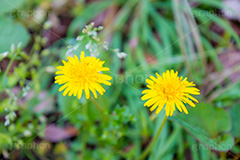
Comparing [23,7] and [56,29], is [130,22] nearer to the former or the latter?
[56,29]

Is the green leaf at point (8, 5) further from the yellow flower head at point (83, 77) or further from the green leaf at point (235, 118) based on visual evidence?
the green leaf at point (235, 118)

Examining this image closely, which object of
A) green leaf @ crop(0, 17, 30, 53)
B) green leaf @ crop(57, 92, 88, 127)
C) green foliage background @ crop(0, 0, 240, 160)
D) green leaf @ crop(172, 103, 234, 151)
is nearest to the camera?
green leaf @ crop(172, 103, 234, 151)

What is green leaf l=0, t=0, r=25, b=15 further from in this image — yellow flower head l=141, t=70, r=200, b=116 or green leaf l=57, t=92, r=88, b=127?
yellow flower head l=141, t=70, r=200, b=116

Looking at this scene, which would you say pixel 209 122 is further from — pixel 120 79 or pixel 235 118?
pixel 120 79

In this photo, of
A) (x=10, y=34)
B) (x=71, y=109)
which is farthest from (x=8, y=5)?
(x=71, y=109)

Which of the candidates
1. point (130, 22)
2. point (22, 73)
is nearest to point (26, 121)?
point (22, 73)

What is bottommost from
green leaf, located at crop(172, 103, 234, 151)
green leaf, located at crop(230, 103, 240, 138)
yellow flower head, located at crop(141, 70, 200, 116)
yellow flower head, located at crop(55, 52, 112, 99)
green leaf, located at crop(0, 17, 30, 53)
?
green leaf, located at crop(230, 103, 240, 138)

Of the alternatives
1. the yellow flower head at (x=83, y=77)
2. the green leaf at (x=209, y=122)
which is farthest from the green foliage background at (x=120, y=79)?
the yellow flower head at (x=83, y=77)

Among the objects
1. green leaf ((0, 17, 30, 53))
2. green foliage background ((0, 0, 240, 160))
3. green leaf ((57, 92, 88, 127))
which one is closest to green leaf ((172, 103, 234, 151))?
green foliage background ((0, 0, 240, 160))
